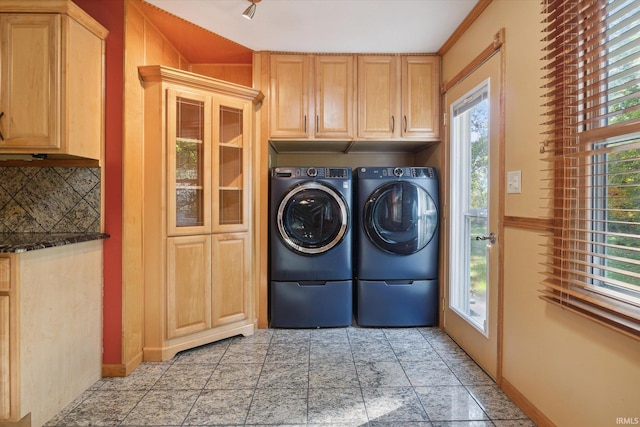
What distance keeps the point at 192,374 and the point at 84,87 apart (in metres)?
1.87

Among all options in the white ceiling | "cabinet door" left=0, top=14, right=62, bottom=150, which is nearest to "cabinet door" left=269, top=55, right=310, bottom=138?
the white ceiling

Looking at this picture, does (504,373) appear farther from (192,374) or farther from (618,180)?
(192,374)

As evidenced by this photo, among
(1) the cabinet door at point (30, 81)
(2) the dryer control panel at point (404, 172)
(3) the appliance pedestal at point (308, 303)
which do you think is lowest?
(3) the appliance pedestal at point (308, 303)

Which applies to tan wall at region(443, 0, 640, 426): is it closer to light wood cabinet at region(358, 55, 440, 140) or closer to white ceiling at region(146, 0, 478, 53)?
white ceiling at region(146, 0, 478, 53)

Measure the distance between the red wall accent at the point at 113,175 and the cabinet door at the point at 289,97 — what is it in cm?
113

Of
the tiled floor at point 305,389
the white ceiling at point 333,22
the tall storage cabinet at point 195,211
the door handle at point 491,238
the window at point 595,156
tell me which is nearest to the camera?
the window at point 595,156

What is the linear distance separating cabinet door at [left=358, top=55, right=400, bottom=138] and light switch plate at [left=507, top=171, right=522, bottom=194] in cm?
121

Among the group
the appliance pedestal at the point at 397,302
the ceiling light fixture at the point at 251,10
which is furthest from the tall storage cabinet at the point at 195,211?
the appliance pedestal at the point at 397,302

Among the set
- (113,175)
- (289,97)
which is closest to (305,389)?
(113,175)

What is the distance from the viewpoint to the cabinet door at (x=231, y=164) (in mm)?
2473

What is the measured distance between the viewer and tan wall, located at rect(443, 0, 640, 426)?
119cm

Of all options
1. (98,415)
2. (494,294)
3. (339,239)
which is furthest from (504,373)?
(98,415)

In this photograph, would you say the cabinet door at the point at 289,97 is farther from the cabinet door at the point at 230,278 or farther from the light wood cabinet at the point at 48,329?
the light wood cabinet at the point at 48,329

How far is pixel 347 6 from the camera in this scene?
2.12m
